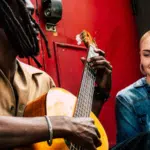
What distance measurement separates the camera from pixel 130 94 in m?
2.18

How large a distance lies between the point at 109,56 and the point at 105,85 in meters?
0.86

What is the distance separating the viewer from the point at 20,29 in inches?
59.6

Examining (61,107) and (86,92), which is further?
(86,92)

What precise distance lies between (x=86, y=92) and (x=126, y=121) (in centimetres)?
51

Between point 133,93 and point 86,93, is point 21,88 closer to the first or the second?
point 86,93

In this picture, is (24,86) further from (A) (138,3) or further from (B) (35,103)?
(A) (138,3)

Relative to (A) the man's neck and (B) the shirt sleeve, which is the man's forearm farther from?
(B) the shirt sleeve

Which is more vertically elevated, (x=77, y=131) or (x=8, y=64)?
(x=8, y=64)

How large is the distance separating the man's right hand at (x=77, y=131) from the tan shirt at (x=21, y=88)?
0.94ft

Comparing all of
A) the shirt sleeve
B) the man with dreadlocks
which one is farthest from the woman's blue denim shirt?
the man with dreadlocks

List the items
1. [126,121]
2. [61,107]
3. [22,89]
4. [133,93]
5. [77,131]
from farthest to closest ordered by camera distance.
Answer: [133,93] → [126,121] → [22,89] → [61,107] → [77,131]

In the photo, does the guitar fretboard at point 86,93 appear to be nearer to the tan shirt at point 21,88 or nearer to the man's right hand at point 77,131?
the man's right hand at point 77,131

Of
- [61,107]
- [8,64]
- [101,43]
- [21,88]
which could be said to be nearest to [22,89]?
[21,88]

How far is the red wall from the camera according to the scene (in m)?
2.30
